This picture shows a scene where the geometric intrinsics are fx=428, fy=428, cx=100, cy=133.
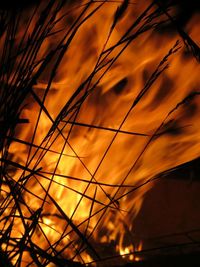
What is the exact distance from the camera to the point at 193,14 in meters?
1.32

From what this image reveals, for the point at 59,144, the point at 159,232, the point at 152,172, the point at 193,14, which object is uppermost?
the point at 193,14

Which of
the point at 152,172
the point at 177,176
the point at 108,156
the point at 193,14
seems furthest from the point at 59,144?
the point at 193,14

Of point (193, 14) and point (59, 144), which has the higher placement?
point (193, 14)

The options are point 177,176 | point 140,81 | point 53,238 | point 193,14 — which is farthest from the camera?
point 177,176

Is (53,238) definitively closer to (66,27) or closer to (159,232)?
(159,232)

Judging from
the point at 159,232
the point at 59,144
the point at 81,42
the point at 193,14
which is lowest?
the point at 159,232

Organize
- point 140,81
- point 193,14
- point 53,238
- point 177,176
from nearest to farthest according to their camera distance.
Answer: point 193,14 → point 140,81 → point 53,238 → point 177,176

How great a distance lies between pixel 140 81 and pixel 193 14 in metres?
0.27

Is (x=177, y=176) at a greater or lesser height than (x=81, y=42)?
lesser

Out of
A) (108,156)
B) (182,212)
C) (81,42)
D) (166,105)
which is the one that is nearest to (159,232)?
(182,212)

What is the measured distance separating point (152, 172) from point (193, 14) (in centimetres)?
55

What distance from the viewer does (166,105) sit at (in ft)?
4.68

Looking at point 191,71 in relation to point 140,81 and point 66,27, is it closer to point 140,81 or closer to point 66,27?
point 140,81

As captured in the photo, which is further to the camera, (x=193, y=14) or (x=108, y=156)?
(x=108, y=156)
